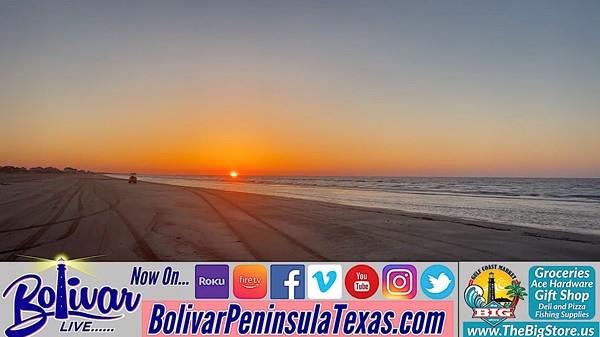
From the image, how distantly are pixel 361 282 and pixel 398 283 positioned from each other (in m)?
0.30

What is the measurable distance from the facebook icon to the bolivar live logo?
1113 mm

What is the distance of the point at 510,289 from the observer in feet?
11.1

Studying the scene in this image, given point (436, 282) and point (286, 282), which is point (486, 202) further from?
point (286, 282)

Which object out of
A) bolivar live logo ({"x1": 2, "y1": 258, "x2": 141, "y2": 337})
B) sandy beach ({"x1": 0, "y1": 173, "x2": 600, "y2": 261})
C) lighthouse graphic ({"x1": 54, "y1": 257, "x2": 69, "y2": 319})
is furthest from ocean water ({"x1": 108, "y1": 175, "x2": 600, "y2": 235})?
lighthouse graphic ({"x1": 54, "y1": 257, "x2": 69, "y2": 319})

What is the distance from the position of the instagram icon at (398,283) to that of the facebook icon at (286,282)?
674mm

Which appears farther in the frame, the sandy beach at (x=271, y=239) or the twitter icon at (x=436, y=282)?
the sandy beach at (x=271, y=239)

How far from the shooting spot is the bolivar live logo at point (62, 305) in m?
3.43

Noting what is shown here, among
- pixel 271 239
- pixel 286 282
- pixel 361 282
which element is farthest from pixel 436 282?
pixel 271 239

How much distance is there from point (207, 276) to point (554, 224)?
9765 millimetres

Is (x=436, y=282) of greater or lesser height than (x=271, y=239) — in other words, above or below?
above

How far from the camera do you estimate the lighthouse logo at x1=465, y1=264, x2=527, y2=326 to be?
132 inches

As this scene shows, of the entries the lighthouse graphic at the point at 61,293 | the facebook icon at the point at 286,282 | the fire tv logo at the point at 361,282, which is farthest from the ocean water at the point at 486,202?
the lighthouse graphic at the point at 61,293

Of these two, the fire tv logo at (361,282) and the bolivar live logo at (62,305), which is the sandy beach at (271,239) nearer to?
the bolivar live logo at (62,305)

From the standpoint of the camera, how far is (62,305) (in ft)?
11.5
